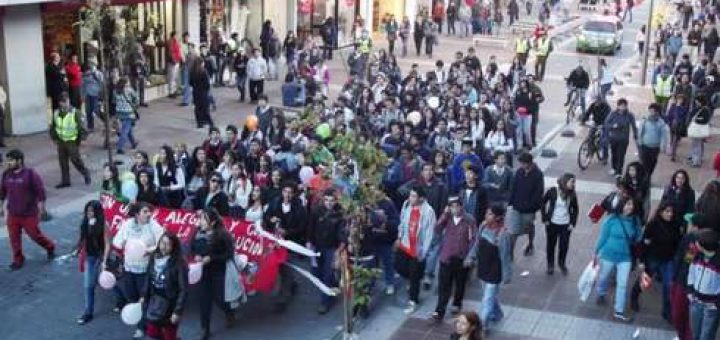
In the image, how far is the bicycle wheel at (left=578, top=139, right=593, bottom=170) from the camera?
19.1 m

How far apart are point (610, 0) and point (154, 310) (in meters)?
52.7

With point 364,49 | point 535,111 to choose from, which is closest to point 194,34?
point 364,49

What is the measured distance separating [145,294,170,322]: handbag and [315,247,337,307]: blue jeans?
2.24m

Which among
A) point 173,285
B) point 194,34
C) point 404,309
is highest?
point 194,34

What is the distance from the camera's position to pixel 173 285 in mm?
9836

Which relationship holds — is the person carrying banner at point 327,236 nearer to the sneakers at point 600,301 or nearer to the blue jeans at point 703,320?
the sneakers at point 600,301

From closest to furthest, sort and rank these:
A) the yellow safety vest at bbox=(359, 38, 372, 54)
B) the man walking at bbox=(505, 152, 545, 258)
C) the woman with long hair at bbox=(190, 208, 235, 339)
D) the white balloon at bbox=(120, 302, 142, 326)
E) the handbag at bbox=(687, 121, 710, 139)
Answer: the white balloon at bbox=(120, 302, 142, 326) < the woman with long hair at bbox=(190, 208, 235, 339) < the man walking at bbox=(505, 152, 545, 258) < the handbag at bbox=(687, 121, 710, 139) < the yellow safety vest at bbox=(359, 38, 372, 54)

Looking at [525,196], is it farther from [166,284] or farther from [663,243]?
[166,284]

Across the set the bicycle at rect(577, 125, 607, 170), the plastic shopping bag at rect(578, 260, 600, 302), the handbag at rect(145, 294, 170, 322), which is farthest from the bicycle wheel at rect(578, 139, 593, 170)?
the handbag at rect(145, 294, 170, 322)

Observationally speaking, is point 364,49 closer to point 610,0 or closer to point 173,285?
point 173,285

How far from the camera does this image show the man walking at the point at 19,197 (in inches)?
493

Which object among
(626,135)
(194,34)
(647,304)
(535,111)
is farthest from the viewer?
(194,34)

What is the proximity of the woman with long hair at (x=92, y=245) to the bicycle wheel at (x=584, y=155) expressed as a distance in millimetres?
10835

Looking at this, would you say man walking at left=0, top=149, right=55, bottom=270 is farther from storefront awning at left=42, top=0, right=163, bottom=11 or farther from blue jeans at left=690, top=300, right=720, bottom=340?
storefront awning at left=42, top=0, right=163, bottom=11
